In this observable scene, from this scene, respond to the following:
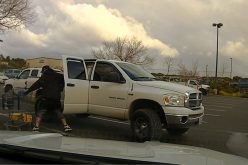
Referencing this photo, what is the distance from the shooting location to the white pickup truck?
10.3 meters

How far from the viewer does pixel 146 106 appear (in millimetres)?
10820

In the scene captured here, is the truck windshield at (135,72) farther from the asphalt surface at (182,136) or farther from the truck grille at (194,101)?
the asphalt surface at (182,136)

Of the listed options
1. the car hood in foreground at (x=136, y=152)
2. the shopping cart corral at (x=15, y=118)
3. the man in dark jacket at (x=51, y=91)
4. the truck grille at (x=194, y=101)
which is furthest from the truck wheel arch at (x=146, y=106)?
the car hood in foreground at (x=136, y=152)

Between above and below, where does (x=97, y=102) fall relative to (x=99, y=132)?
above

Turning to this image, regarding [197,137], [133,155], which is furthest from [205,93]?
[133,155]

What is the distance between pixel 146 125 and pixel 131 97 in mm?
840

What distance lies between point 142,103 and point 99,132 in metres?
1.76

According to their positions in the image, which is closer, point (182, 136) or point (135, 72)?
point (135, 72)

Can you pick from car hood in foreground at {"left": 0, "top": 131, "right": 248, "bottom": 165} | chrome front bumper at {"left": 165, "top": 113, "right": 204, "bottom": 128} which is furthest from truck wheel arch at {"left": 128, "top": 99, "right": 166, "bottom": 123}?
car hood in foreground at {"left": 0, "top": 131, "right": 248, "bottom": 165}

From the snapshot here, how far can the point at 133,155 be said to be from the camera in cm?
348

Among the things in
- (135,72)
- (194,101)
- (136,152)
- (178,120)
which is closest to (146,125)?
(178,120)

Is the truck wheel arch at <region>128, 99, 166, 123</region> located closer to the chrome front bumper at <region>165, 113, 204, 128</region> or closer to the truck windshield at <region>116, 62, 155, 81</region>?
the chrome front bumper at <region>165, 113, 204, 128</region>

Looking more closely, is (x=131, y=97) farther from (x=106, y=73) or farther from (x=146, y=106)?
(x=106, y=73)

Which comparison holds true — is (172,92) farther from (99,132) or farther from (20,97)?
(20,97)
